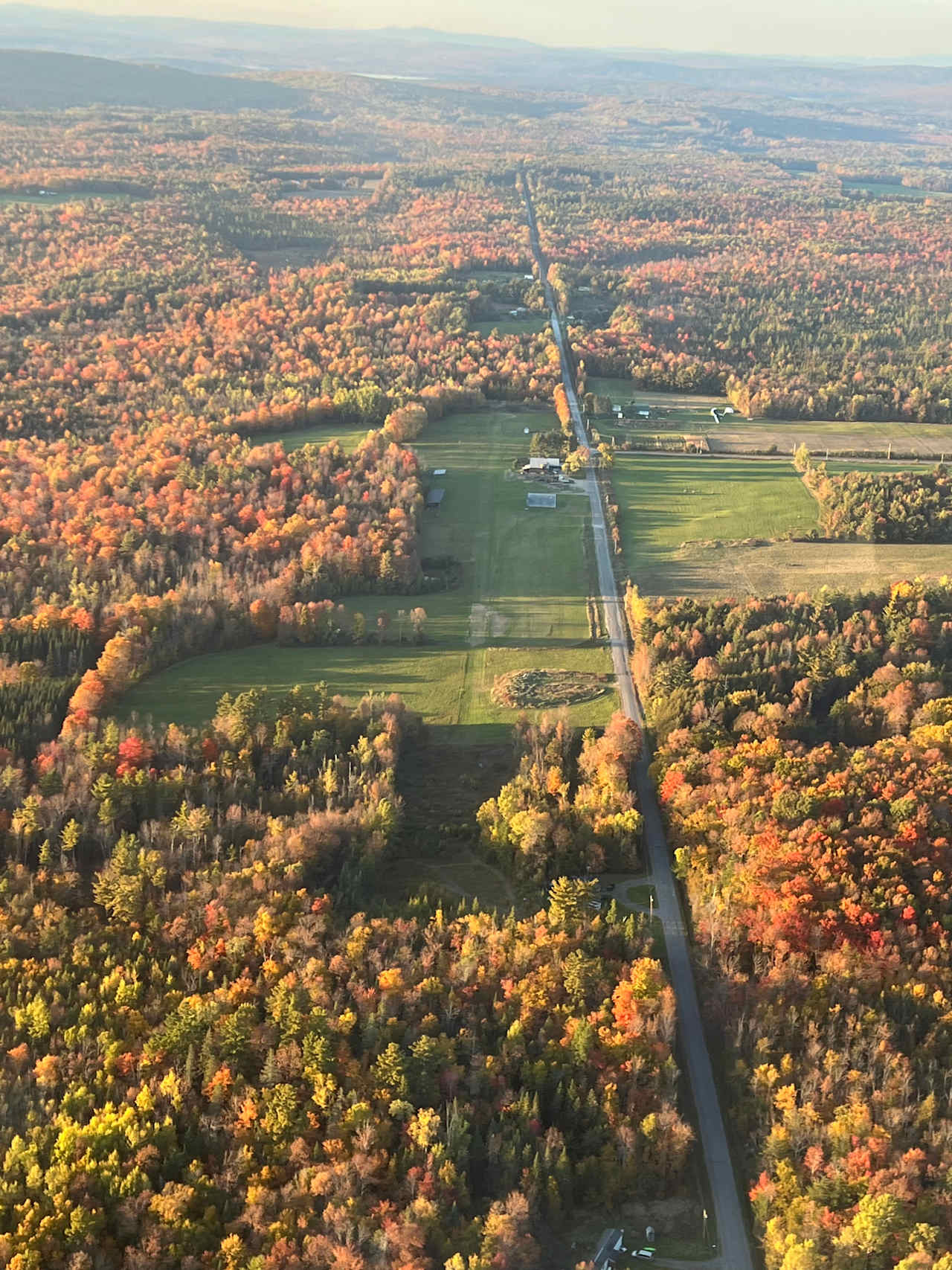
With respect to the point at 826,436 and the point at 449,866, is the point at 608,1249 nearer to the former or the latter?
the point at 449,866

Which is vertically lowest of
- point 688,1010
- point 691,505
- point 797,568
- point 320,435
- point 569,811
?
point 688,1010

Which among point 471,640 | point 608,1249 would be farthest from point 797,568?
point 608,1249

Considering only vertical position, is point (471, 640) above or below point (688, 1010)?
above

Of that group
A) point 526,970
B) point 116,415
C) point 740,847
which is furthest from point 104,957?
point 116,415

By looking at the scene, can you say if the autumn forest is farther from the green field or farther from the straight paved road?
the green field

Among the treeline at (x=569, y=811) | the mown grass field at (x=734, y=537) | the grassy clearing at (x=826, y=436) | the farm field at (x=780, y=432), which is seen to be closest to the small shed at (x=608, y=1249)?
the treeline at (x=569, y=811)

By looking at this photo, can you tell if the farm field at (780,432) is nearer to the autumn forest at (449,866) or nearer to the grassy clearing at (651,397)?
the grassy clearing at (651,397)
